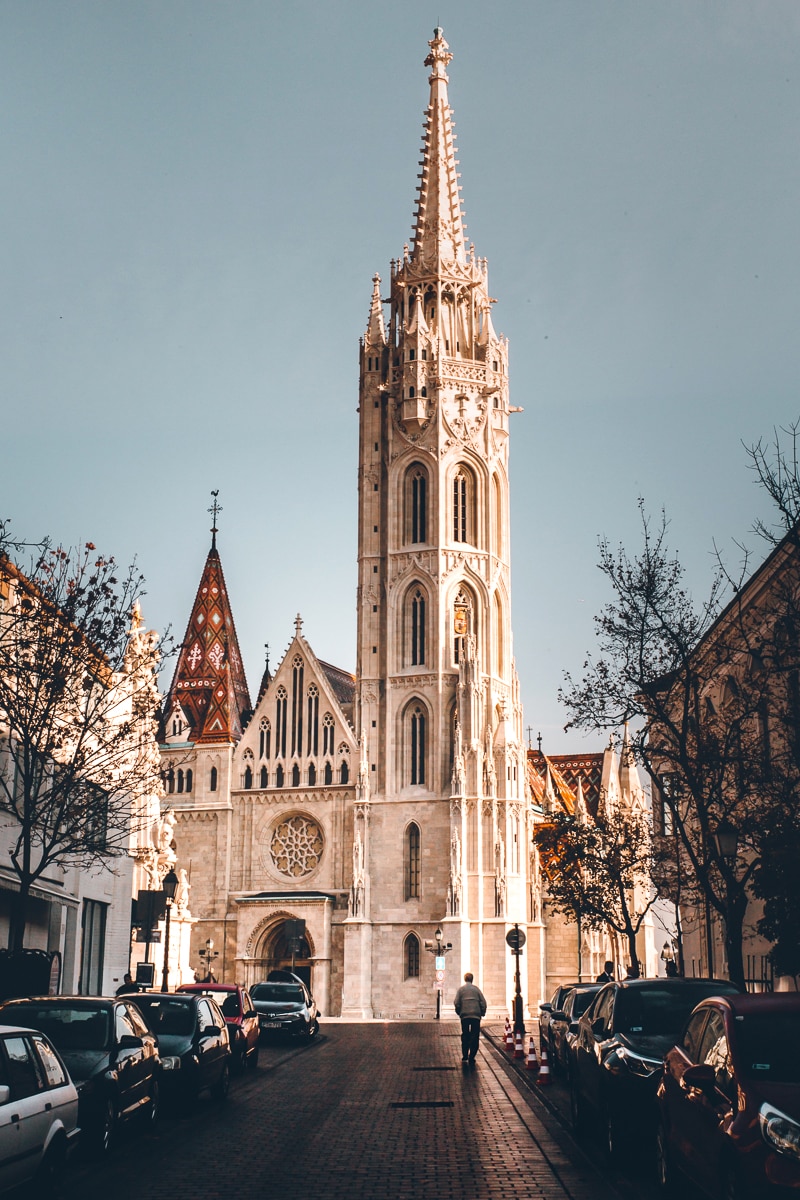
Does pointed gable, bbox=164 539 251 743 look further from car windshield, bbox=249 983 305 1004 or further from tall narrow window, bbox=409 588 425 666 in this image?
car windshield, bbox=249 983 305 1004

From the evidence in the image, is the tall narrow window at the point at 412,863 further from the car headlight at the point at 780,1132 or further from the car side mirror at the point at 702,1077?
the car headlight at the point at 780,1132

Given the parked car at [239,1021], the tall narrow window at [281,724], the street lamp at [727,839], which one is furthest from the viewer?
the tall narrow window at [281,724]

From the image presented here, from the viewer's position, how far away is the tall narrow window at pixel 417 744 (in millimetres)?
66625

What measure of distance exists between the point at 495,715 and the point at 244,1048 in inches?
1754

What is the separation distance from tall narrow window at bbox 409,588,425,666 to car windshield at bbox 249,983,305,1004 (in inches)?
1387

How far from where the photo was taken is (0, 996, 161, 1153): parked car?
42.5 ft

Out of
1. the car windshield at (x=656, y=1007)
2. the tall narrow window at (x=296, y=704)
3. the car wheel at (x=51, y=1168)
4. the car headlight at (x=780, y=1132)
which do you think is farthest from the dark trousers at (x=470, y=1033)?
the tall narrow window at (x=296, y=704)

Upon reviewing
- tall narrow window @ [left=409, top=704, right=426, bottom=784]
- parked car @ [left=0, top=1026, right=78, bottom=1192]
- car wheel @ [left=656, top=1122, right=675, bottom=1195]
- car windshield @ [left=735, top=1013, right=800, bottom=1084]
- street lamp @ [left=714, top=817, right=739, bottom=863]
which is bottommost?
car wheel @ [left=656, top=1122, right=675, bottom=1195]

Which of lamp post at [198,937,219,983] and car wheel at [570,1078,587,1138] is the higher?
lamp post at [198,937,219,983]

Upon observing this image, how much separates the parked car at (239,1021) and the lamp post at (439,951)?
33170 millimetres

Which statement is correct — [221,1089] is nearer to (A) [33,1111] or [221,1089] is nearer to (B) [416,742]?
(A) [33,1111]

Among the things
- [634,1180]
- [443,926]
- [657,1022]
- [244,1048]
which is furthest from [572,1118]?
[443,926]

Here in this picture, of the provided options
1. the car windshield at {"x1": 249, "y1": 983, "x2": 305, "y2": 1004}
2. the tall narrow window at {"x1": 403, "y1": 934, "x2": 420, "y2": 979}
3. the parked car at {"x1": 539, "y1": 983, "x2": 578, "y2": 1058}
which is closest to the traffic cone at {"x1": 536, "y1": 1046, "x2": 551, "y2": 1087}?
the parked car at {"x1": 539, "y1": 983, "x2": 578, "y2": 1058}

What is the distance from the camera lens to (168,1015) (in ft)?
59.8
